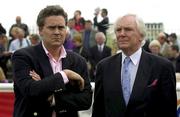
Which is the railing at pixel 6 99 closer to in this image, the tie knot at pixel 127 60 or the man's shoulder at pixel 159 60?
the tie knot at pixel 127 60

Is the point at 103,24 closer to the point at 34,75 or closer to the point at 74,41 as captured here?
the point at 74,41

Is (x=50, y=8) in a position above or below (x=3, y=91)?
above

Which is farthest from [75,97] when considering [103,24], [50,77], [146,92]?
[103,24]

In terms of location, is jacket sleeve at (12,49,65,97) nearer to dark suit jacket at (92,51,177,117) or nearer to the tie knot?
dark suit jacket at (92,51,177,117)

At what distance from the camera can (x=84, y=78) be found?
4.41 meters

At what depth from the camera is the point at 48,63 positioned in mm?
4305

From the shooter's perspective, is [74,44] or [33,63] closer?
[33,63]

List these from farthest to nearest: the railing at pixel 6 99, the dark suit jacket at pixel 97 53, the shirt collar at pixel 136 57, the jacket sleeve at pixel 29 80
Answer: the dark suit jacket at pixel 97 53 → the railing at pixel 6 99 → the shirt collar at pixel 136 57 → the jacket sleeve at pixel 29 80

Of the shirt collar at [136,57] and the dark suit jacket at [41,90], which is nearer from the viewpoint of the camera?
the dark suit jacket at [41,90]

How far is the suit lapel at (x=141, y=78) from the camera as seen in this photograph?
4328mm

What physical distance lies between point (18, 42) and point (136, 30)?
361 inches

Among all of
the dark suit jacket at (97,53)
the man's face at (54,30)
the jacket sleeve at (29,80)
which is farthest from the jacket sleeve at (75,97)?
the dark suit jacket at (97,53)

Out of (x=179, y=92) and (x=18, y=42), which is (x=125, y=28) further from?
(x=18, y=42)

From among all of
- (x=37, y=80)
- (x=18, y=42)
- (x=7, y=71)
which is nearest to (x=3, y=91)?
(x=37, y=80)
